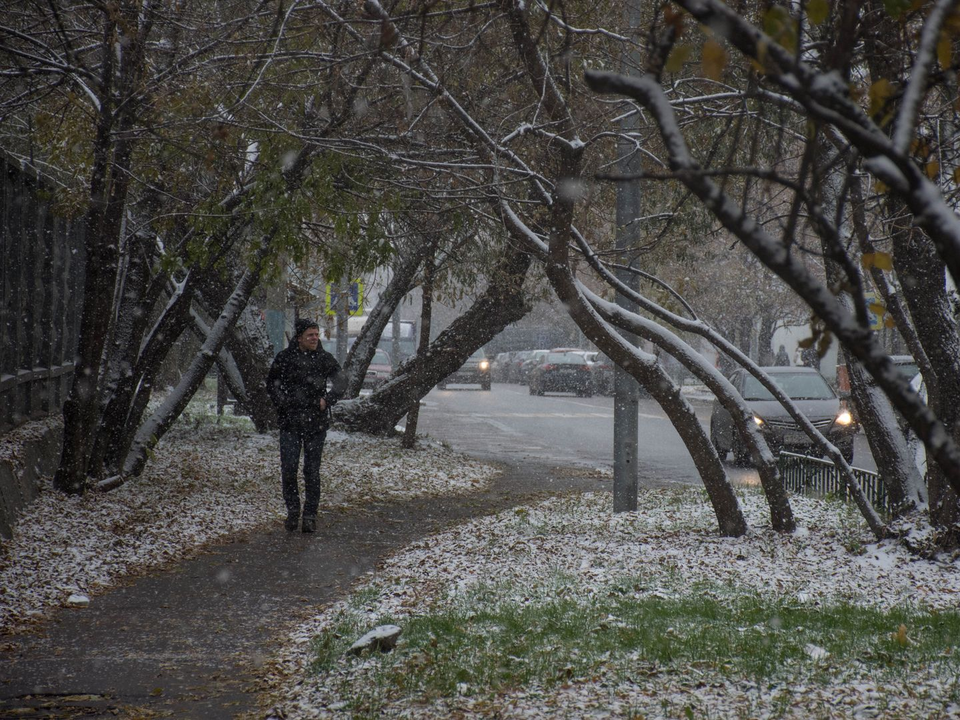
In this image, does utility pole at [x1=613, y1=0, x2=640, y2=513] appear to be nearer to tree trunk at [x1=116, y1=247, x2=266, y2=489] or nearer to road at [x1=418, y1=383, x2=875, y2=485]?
tree trunk at [x1=116, y1=247, x2=266, y2=489]

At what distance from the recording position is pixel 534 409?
31.6m

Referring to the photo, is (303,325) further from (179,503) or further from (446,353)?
(446,353)

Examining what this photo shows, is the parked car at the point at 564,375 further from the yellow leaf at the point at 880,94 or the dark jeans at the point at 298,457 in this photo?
the yellow leaf at the point at 880,94

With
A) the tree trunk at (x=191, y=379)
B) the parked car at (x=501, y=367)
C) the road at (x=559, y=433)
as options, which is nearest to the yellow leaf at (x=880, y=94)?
the tree trunk at (x=191, y=379)

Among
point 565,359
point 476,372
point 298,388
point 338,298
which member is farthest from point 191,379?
point 476,372

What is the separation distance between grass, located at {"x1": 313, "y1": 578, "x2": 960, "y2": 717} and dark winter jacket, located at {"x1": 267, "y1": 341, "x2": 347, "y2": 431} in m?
3.12

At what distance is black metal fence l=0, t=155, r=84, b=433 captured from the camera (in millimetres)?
10055

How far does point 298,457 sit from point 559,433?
14001mm

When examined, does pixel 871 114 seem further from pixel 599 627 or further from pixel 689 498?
pixel 689 498

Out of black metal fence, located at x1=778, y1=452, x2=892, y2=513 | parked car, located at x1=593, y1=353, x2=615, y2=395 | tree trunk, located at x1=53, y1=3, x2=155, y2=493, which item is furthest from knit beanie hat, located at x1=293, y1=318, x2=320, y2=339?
parked car, located at x1=593, y1=353, x2=615, y2=395

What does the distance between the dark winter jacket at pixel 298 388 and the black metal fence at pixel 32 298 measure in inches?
104

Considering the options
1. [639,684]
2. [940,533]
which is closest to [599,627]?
[639,684]

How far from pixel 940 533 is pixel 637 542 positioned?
2211 mm

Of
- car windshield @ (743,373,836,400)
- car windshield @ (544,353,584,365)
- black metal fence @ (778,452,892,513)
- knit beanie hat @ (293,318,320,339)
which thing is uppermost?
car windshield @ (544,353,584,365)
